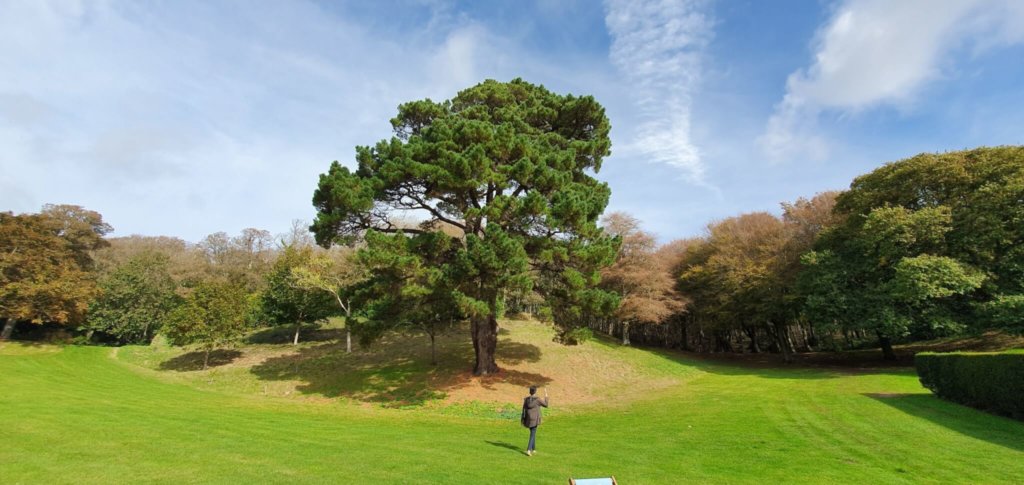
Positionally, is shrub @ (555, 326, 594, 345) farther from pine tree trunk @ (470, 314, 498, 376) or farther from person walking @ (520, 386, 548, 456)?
person walking @ (520, 386, 548, 456)

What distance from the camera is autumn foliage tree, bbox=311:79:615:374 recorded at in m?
17.5

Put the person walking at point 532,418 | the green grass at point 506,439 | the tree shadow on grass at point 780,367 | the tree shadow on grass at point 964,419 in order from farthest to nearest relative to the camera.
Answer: the tree shadow on grass at point 780,367
the person walking at point 532,418
the tree shadow on grass at point 964,419
the green grass at point 506,439

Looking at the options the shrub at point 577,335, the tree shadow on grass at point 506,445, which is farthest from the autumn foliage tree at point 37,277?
the tree shadow on grass at point 506,445

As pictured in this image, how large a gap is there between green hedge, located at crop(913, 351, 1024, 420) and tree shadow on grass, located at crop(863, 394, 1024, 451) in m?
0.31

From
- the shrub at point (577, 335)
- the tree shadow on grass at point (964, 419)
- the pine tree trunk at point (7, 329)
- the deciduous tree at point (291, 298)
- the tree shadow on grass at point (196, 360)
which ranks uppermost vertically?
the deciduous tree at point (291, 298)

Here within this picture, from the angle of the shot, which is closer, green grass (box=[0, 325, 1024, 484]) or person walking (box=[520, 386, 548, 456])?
green grass (box=[0, 325, 1024, 484])

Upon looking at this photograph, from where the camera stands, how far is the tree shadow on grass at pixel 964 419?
999 cm

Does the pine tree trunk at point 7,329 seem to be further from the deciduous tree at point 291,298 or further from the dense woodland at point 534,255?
the deciduous tree at point 291,298

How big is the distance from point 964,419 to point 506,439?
40.0ft

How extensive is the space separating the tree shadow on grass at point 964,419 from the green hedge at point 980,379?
12.0 inches

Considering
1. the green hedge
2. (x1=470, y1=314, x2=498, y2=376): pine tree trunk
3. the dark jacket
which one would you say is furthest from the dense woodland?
the green hedge

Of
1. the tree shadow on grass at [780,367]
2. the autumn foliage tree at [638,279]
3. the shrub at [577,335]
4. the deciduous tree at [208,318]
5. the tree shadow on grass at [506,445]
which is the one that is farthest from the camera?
the autumn foliage tree at [638,279]

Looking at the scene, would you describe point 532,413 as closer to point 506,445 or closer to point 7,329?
point 506,445

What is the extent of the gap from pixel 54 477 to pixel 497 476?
7.38 metres
